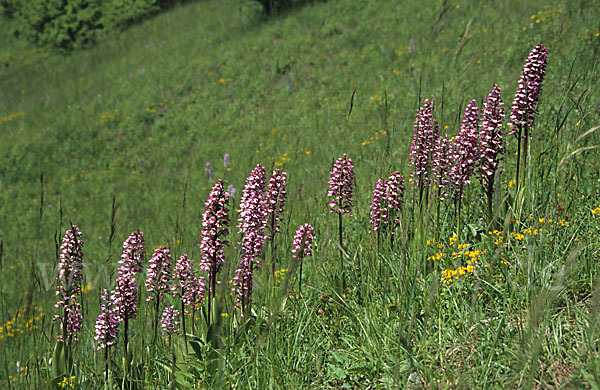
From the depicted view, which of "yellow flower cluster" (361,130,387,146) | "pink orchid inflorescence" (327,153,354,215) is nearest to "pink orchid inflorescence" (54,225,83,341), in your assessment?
"pink orchid inflorescence" (327,153,354,215)

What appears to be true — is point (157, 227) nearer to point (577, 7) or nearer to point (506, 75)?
point (506, 75)

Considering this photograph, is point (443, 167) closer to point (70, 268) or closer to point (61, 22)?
point (70, 268)

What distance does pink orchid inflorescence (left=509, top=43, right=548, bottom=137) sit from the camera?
109 inches

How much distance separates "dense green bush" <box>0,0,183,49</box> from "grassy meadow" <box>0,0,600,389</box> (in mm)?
1093

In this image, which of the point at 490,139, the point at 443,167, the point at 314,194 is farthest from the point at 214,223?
the point at 314,194

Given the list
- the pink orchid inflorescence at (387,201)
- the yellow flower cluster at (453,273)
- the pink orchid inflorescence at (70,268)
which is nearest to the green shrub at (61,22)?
the pink orchid inflorescence at (70,268)

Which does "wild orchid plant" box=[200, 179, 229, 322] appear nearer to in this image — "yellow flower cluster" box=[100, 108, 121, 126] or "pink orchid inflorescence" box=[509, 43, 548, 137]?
"pink orchid inflorescence" box=[509, 43, 548, 137]

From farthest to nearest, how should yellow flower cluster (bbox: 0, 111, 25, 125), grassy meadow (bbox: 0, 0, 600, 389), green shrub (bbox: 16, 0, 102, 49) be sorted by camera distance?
green shrub (bbox: 16, 0, 102, 49) → yellow flower cluster (bbox: 0, 111, 25, 125) → grassy meadow (bbox: 0, 0, 600, 389)

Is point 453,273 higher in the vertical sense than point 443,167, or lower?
lower

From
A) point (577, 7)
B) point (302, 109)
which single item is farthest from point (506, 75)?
point (302, 109)

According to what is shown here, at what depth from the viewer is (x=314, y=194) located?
237 inches

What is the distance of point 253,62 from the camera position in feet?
46.8

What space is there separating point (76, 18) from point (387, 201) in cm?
2585

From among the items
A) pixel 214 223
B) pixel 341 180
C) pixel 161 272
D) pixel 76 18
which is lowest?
pixel 161 272
